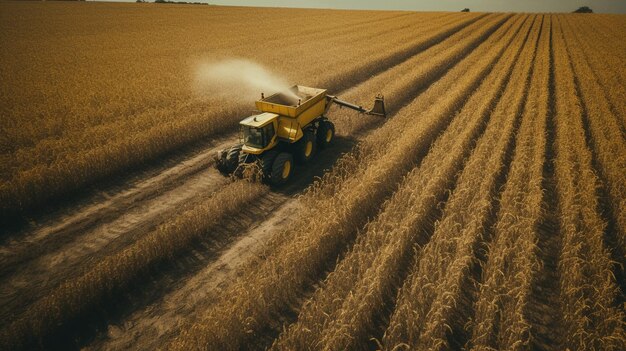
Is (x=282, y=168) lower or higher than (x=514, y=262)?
higher

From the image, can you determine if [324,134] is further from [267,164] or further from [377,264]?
[377,264]

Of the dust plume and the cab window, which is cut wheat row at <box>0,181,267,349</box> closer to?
the cab window

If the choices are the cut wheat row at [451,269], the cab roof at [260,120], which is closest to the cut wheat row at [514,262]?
the cut wheat row at [451,269]

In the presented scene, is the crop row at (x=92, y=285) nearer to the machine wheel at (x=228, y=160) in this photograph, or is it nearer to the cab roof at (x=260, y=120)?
the machine wheel at (x=228, y=160)

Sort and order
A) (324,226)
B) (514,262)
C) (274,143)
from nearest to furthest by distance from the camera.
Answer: (514,262) → (324,226) → (274,143)

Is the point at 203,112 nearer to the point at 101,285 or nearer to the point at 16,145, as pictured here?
the point at 16,145

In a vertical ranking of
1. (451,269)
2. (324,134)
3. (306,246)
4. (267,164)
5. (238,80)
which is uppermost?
(238,80)

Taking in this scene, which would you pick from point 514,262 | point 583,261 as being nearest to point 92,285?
point 514,262

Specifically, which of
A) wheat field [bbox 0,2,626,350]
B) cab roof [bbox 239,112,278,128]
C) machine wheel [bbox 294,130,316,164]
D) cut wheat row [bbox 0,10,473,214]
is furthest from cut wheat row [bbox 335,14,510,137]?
cut wheat row [bbox 0,10,473,214]
